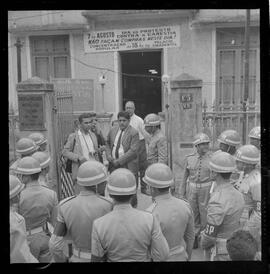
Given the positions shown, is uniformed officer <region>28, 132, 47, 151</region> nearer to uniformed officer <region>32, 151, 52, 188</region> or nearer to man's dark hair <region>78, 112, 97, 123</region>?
uniformed officer <region>32, 151, 52, 188</region>

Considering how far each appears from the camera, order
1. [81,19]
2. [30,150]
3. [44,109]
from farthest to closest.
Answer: [44,109]
[30,150]
[81,19]

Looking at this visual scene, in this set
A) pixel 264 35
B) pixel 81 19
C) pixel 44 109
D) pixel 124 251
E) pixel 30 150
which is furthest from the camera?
pixel 44 109

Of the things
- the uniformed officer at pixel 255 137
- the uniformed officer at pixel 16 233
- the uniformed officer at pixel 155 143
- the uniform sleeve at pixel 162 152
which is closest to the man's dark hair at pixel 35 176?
the uniformed officer at pixel 16 233

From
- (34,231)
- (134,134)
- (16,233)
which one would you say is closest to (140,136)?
(134,134)

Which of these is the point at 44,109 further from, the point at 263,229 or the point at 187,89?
the point at 263,229

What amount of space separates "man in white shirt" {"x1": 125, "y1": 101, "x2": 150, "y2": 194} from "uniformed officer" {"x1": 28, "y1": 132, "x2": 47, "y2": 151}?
84cm

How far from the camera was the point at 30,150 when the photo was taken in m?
3.35

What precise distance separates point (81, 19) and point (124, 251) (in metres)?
1.93

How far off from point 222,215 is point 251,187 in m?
0.39

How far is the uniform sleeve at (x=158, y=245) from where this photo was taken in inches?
106

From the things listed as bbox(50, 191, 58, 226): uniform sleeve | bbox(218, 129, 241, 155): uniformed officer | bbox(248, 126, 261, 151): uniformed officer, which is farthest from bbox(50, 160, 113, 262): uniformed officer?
bbox(248, 126, 261, 151): uniformed officer

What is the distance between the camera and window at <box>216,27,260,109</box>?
3242 mm

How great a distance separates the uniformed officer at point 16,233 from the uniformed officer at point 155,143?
121cm
